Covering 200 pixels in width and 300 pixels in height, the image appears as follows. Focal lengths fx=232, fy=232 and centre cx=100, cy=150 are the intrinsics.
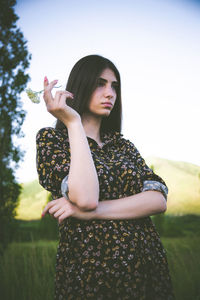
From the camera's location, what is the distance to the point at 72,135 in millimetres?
1323

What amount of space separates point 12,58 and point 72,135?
470 cm

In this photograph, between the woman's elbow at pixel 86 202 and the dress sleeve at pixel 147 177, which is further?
the dress sleeve at pixel 147 177

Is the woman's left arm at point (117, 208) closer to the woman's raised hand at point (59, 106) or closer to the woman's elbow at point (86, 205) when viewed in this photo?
the woman's elbow at point (86, 205)

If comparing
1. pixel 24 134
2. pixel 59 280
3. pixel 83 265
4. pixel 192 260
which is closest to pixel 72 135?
pixel 83 265

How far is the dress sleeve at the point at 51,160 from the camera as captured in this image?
4.47 feet

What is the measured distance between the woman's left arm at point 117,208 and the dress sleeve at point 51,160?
0.11 m

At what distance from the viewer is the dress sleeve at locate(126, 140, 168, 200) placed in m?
1.54

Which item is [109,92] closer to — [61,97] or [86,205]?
[61,97]

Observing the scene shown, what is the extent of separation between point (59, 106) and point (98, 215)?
0.66 meters

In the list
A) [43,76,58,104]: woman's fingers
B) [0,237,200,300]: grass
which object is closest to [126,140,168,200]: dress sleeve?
[43,76,58,104]: woman's fingers

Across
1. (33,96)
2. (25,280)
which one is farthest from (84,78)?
(25,280)

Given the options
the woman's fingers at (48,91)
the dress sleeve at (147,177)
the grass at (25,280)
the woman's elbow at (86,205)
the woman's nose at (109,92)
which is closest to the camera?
the woman's elbow at (86,205)

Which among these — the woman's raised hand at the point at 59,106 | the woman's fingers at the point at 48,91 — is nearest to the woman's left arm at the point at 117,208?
the woman's raised hand at the point at 59,106

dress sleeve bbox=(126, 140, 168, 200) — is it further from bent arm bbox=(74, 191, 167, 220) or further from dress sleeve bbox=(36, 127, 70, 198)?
dress sleeve bbox=(36, 127, 70, 198)
